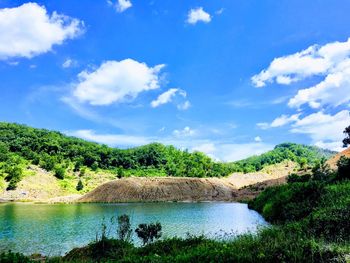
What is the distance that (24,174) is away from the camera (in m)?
117

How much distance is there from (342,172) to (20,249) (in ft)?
123

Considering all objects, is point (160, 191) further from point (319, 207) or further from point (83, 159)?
point (319, 207)

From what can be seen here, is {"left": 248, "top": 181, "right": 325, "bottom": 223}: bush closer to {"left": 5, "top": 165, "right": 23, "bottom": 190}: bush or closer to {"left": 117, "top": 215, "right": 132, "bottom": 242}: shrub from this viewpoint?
{"left": 117, "top": 215, "right": 132, "bottom": 242}: shrub

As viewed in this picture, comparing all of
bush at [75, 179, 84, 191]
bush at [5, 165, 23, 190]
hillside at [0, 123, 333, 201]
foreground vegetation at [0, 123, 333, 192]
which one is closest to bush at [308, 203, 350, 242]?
hillside at [0, 123, 333, 201]

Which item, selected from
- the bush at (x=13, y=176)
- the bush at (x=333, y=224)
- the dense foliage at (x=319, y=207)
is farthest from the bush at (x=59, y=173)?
the bush at (x=333, y=224)

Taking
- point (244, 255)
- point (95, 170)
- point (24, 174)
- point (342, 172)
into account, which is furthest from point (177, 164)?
point (244, 255)

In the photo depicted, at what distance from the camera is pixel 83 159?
6043 inches

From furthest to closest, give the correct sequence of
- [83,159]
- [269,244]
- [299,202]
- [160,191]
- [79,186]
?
[83,159]
[79,186]
[160,191]
[299,202]
[269,244]

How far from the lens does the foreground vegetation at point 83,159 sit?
132m

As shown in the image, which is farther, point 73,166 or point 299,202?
point 73,166

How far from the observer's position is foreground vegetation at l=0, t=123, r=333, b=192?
132 m

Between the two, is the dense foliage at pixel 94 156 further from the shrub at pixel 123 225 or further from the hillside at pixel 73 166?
the shrub at pixel 123 225

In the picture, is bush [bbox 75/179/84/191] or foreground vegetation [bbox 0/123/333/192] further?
foreground vegetation [bbox 0/123/333/192]

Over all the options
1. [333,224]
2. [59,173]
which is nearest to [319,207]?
[333,224]
